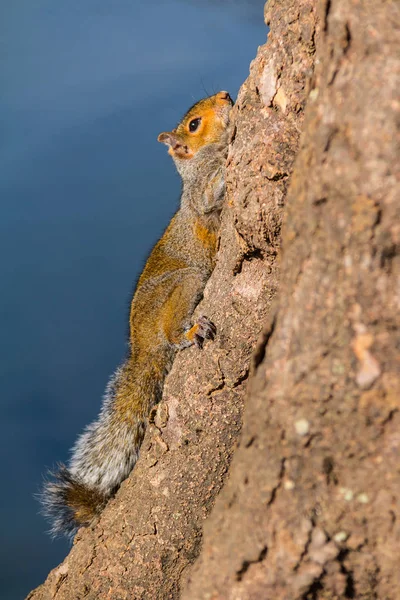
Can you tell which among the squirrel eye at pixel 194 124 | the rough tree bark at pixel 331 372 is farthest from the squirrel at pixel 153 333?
the rough tree bark at pixel 331 372

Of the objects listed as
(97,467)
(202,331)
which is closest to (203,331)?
(202,331)

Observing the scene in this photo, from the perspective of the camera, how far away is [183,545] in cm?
194

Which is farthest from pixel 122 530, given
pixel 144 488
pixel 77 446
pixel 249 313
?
pixel 249 313

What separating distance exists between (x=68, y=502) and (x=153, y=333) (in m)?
0.75

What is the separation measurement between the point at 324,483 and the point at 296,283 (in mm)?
373

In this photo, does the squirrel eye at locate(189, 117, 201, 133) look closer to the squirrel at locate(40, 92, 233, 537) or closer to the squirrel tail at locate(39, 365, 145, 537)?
the squirrel at locate(40, 92, 233, 537)

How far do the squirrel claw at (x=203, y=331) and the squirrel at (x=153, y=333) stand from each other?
0.20 feet

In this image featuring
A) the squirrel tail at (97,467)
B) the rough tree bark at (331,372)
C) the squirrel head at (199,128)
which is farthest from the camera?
the squirrel head at (199,128)

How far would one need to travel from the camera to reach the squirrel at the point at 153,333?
232cm

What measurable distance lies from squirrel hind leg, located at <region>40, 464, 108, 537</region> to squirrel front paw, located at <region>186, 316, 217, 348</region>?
782mm

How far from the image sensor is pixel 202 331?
6.43 ft

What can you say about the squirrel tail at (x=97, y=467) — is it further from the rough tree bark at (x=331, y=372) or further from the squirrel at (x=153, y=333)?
the rough tree bark at (x=331, y=372)

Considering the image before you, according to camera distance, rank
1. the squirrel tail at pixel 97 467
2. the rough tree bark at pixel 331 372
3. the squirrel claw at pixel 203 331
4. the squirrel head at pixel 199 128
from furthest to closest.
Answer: the squirrel head at pixel 199 128, the squirrel tail at pixel 97 467, the squirrel claw at pixel 203 331, the rough tree bark at pixel 331 372

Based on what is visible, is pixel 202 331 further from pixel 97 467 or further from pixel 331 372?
pixel 331 372
